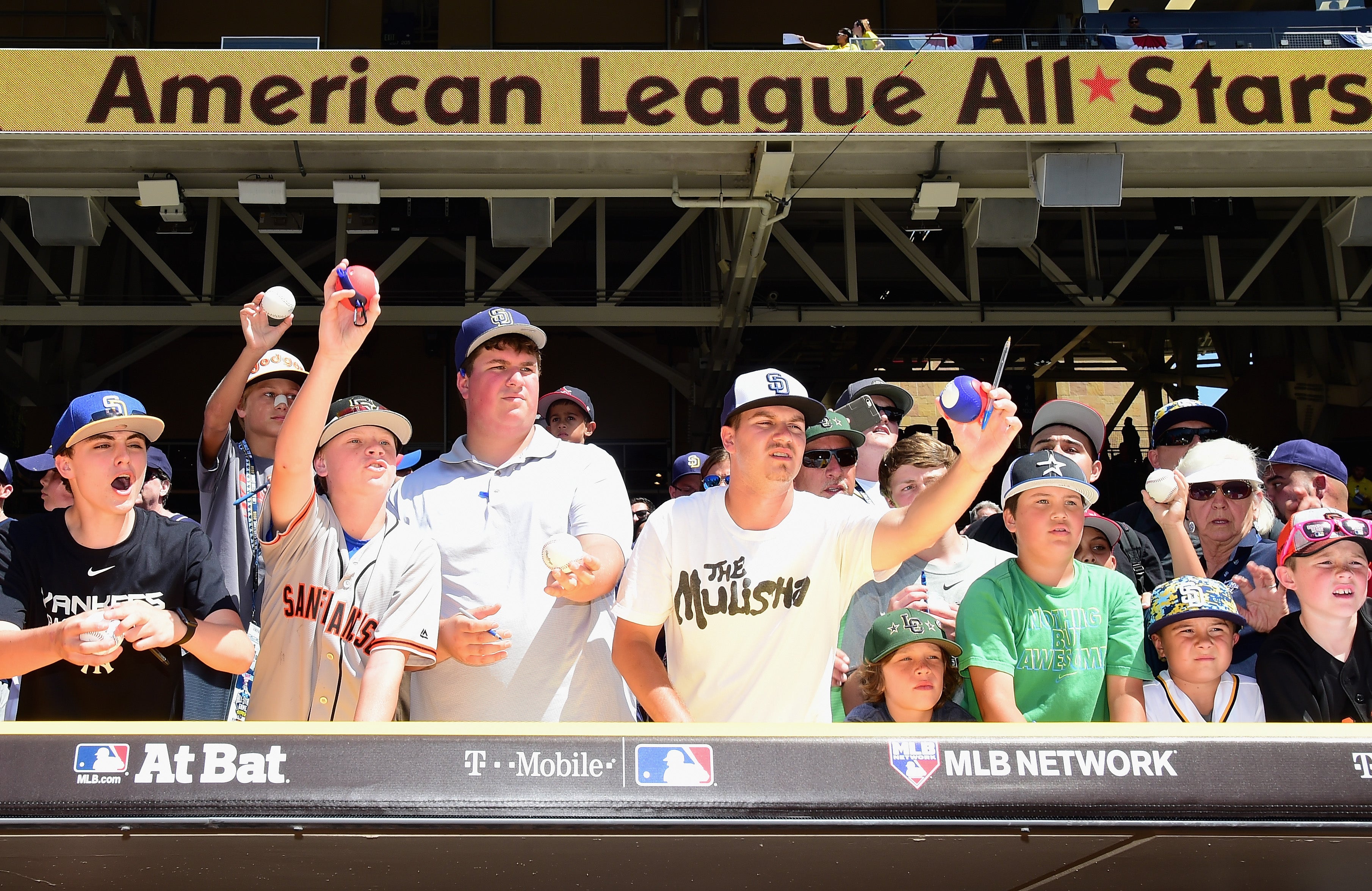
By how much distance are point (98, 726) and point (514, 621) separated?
1300 mm

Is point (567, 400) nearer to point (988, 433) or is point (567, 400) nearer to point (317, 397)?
A: point (317, 397)

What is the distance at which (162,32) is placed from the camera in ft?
45.9

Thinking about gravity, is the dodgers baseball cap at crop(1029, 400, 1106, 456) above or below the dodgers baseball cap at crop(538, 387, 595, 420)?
below

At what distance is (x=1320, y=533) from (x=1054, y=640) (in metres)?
0.84

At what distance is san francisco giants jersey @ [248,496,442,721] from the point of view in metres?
2.94

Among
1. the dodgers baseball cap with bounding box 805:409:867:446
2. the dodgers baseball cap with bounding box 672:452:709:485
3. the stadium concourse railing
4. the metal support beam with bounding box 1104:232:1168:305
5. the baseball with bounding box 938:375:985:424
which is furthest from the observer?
the metal support beam with bounding box 1104:232:1168:305

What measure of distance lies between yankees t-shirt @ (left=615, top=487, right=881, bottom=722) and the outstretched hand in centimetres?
44

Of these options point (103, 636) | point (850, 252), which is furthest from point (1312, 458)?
point (850, 252)

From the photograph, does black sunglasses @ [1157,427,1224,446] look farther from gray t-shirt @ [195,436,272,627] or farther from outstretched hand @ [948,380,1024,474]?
gray t-shirt @ [195,436,272,627]

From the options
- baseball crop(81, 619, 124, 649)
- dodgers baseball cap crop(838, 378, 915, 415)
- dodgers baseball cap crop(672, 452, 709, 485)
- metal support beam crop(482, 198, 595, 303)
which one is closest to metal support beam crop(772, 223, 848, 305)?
metal support beam crop(482, 198, 595, 303)

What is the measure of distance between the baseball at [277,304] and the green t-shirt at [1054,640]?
204 cm

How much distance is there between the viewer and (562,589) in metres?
2.86

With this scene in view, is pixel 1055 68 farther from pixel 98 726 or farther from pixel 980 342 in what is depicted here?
pixel 980 342

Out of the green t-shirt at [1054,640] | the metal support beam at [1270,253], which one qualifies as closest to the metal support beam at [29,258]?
the green t-shirt at [1054,640]
